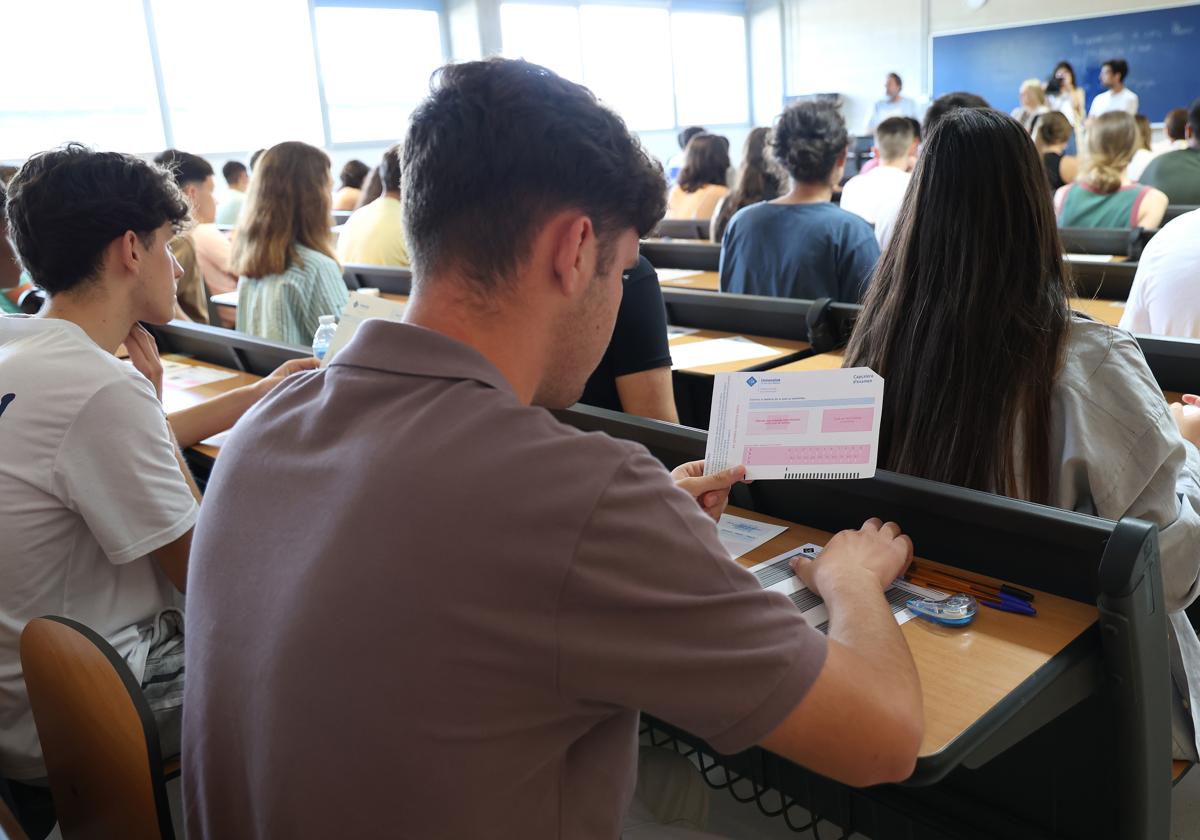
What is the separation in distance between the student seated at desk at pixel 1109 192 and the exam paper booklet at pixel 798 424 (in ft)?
11.3

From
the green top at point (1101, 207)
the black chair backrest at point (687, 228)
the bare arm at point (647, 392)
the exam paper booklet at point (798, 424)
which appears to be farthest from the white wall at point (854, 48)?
the exam paper booklet at point (798, 424)

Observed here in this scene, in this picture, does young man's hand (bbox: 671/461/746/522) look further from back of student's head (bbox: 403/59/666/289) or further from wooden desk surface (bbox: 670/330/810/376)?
wooden desk surface (bbox: 670/330/810/376)

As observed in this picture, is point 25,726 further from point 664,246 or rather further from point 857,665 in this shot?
point 664,246

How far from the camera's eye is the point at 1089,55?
11.0 metres

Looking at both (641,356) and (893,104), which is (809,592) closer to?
(641,356)

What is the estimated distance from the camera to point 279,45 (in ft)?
34.7

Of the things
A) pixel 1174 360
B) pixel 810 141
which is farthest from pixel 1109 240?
pixel 1174 360

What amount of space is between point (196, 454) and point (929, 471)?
1729 mm

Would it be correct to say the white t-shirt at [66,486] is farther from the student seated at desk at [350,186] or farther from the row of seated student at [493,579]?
the student seated at desk at [350,186]

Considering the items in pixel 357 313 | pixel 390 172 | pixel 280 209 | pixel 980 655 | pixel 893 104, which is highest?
pixel 893 104

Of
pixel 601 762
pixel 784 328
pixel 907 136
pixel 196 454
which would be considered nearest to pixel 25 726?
pixel 196 454

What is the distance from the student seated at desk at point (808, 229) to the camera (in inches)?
132

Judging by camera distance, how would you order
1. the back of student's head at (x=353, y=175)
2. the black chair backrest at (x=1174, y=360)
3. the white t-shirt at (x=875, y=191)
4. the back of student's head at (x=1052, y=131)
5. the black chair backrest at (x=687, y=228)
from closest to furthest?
the black chair backrest at (x=1174, y=360) < the white t-shirt at (x=875, y=191) < the back of student's head at (x=1052, y=131) < the black chair backrest at (x=687, y=228) < the back of student's head at (x=353, y=175)

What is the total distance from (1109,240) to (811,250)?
1.43 meters
